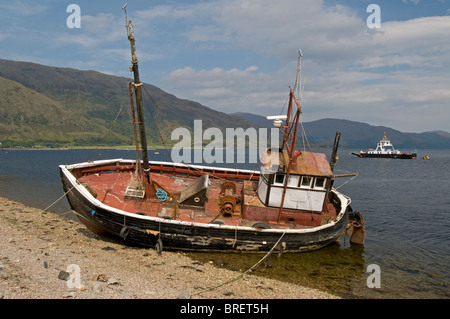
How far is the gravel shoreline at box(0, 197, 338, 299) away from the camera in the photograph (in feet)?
33.2

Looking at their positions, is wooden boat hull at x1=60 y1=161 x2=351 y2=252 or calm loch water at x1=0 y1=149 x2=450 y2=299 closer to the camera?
calm loch water at x1=0 y1=149 x2=450 y2=299

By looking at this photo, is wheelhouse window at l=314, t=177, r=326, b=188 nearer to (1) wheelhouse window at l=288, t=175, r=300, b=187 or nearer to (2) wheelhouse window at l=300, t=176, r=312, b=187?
(2) wheelhouse window at l=300, t=176, r=312, b=187

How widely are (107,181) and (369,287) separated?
1778 cm

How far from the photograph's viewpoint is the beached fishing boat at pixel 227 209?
16.1m

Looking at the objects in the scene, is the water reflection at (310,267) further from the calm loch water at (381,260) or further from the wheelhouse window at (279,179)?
the wheelhouse window at (279,179)

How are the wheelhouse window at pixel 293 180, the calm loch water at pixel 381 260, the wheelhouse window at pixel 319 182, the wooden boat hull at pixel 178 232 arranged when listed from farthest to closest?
the wheelhouse window at pixel 293 180, the wheelhouse window at pixel 319 182, the wooden boat hull at pixel 178 232, the calm loch water at pixel 381 260

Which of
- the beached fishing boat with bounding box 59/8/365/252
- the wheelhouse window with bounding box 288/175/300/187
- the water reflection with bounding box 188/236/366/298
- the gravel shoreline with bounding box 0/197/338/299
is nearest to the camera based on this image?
the gravel shoreline with bounding box 0/197/338/299

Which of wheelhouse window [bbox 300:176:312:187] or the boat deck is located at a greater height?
wheelhouse window [bbox 300:176:312:187]

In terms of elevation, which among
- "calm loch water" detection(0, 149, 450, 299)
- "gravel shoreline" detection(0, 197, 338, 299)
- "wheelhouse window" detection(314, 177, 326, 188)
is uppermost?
"wheelhouse window" detection(314, 177, 326, 188)

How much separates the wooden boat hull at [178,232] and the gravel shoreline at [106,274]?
74 cm

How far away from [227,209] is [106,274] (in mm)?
8042

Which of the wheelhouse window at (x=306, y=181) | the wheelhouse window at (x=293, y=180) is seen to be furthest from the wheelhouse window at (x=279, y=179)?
the wheelhouse window at (x=306, y=181)
